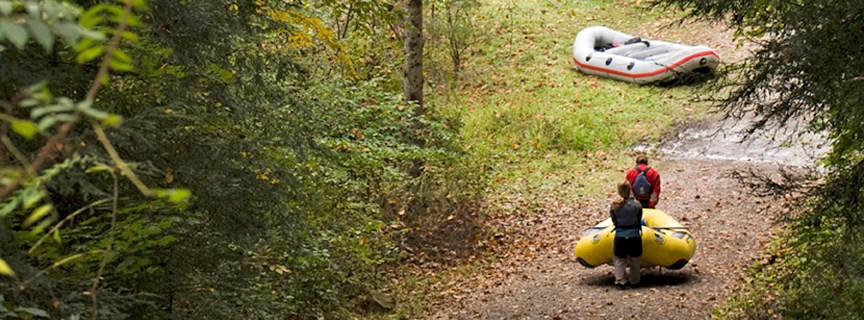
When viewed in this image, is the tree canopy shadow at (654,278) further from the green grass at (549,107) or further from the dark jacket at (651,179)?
the green grass at (549,107)

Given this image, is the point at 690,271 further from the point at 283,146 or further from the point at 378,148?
the point at 283,146

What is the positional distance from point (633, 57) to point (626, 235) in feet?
47.6

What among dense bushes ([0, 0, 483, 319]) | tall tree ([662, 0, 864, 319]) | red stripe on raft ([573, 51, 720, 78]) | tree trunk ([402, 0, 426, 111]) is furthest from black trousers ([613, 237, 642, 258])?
red stripe on raft ([573, 51, 720, 78])

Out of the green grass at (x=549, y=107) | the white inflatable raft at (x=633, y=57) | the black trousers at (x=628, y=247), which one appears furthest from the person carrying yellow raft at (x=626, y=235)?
the white inflatable raft at (x=633, y=57)

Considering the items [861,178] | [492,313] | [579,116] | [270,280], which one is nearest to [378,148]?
[492,313]

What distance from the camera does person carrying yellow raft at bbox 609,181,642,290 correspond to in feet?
39.8

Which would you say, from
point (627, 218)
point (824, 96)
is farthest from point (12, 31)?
point (627, 218)

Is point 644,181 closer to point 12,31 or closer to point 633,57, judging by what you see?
point 12,31

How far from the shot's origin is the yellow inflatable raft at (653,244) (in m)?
12.7

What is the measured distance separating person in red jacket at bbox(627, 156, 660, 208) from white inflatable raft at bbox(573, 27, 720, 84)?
33.0 feet

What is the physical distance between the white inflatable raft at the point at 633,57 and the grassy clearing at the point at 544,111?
0.31 meters

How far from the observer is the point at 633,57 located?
26234 mm

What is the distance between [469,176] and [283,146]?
8.48 metres

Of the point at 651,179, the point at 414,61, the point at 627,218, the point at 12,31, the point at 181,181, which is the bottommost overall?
the point at 651,179
